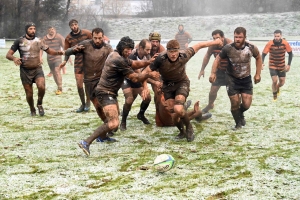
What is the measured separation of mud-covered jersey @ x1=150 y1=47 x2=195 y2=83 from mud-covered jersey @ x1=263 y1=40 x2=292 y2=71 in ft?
16.6

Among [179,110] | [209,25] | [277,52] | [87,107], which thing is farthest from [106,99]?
[209,25]

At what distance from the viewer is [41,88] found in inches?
376

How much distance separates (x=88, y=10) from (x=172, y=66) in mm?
45105

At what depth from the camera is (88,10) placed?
50406 mm

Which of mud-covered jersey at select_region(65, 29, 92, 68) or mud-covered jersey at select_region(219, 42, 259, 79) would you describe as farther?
mud-covered jersey at select_region(65, 29, 92, 68)

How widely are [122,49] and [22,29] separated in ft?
123

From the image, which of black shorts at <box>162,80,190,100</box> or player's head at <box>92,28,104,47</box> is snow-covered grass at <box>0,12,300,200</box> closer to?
black shorts at <box>162,80,190,100</box>

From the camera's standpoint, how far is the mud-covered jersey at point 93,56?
7992mm

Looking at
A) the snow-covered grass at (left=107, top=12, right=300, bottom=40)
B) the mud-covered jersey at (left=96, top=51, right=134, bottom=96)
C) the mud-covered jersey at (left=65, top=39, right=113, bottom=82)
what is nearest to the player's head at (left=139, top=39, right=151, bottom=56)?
the mud-covered jersey at (left=65, top=39, right=113, bottom=82)

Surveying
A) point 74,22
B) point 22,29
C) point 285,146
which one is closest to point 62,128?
point 74,22

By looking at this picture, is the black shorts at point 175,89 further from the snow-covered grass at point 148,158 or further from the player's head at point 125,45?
the player's head at point 125,45

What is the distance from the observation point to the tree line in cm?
4203

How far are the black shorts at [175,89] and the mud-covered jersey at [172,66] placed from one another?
0.25 feet

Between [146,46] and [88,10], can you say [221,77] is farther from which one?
[88,10]
